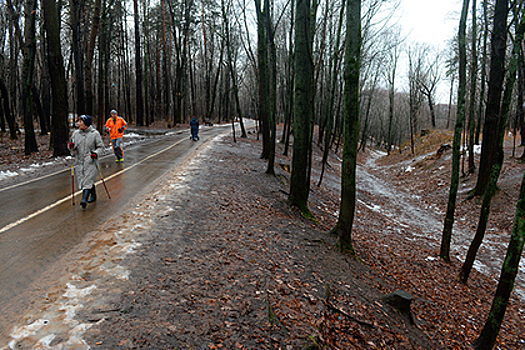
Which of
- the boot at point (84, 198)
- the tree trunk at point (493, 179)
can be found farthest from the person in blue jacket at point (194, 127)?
the tree trunk at point (493, 179)

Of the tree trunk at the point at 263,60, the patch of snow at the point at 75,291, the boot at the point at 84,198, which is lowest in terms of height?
the patch of snow at the point at 75,291

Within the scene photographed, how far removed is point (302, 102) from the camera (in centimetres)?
865

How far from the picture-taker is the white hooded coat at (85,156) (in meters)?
7.25

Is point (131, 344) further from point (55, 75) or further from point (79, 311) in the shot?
point (55, 75)

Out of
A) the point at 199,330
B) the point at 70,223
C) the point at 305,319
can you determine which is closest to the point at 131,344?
the point at 199,330

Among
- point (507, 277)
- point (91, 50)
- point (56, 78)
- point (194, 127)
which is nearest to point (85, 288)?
point (507, 277)

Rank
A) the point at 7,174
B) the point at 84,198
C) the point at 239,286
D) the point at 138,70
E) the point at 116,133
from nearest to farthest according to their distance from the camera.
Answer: the point at 239,286, the point at 84,198, the point at 7,174, the point at 116,133, the point at 138,70

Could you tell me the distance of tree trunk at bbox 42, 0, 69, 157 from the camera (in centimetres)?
1355

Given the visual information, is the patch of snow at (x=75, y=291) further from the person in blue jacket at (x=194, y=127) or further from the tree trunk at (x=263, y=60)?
the person in blue jacket at (x=194, y=127)

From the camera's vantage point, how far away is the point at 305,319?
4.28 metres

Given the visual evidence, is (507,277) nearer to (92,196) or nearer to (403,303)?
(403,303)

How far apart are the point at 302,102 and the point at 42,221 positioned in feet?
22.5

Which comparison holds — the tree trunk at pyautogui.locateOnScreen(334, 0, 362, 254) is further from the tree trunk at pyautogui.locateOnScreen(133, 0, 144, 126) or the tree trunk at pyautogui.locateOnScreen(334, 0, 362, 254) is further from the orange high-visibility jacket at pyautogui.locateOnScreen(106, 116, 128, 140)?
the tree trunk at pyautogui.locateOnScreen(133, 0, 144, 126)

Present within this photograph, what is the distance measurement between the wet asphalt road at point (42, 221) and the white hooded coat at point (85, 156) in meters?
0.61
